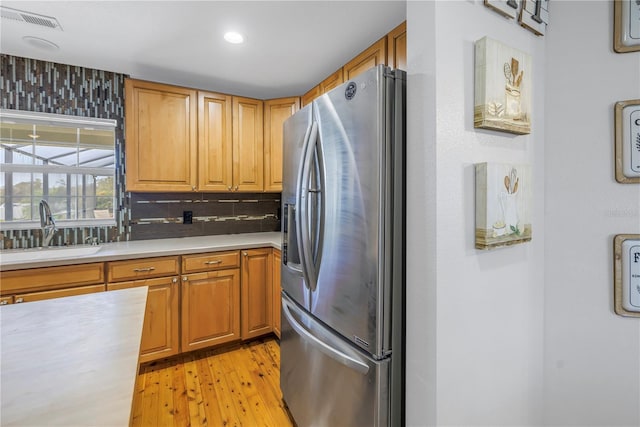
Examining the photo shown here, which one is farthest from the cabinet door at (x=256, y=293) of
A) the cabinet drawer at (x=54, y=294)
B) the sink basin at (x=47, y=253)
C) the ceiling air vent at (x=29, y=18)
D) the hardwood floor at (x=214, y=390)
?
the ceiling air vent at (x=29, y=18)

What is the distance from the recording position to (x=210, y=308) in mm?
2408

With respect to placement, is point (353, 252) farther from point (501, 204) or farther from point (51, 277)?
point (51, 277)

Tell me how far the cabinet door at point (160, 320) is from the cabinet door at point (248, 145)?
1029mm

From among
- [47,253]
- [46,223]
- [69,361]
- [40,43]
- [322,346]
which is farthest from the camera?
[46,223]

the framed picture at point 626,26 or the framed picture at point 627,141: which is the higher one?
the framed picture at point 626,26

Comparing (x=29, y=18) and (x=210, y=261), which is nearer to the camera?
(x=29, y=18)

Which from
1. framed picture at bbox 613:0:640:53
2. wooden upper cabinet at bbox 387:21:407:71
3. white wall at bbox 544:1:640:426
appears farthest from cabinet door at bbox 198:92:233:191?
framed picture at bbox 613:0:640:53

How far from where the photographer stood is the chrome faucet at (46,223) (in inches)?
87.5

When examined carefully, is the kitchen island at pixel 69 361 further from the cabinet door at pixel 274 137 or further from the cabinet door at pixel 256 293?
the cabinet door at pixel 274 137

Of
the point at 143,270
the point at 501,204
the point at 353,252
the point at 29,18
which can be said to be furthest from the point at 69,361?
the point at 29,18

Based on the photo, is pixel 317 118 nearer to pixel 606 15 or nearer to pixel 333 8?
pixel 333 8

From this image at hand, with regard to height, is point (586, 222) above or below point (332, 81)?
below

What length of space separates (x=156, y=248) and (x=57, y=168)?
1.06 m

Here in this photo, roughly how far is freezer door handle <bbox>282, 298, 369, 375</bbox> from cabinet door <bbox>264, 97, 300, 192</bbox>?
4.68 feet
